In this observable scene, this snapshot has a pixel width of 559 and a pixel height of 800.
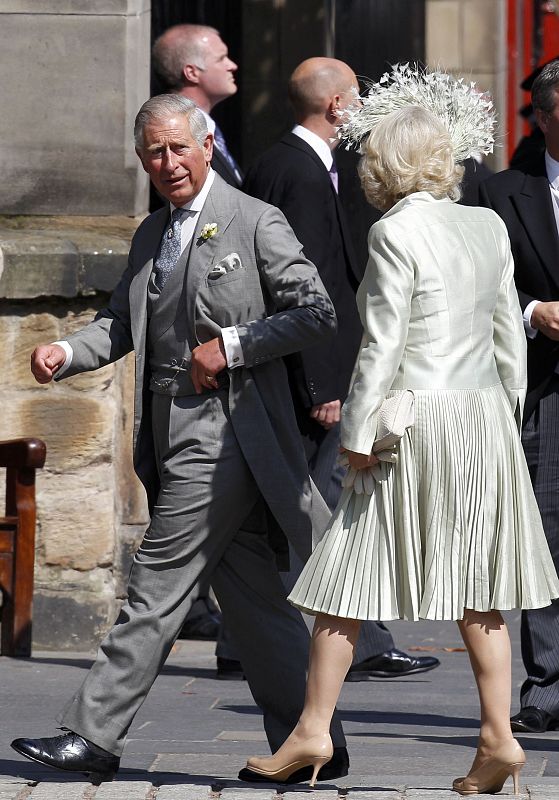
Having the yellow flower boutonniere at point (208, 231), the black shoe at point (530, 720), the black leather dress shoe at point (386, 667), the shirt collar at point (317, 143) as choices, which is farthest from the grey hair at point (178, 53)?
the black shoe at point (530, 720)

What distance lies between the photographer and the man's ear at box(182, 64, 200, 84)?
7.69 m

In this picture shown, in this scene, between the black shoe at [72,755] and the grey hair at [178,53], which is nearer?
the black shoe at [72,755]

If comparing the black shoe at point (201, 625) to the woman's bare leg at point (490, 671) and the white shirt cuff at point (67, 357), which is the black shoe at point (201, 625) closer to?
the white shirt cuff at point (67, 357)

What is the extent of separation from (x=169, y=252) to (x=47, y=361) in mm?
454

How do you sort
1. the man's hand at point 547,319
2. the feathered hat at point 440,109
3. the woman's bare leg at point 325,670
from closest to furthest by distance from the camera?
the woman's bare leg at point 325,670 < the feathered hat at point 440,109 < the man's hand at point 547,319

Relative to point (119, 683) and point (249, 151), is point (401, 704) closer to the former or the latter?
point (119, 683)

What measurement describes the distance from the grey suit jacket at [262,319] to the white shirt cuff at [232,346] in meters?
0.02

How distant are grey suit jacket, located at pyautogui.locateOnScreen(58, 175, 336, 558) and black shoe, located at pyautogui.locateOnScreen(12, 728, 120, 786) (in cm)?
77

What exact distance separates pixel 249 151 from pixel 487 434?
519 cm

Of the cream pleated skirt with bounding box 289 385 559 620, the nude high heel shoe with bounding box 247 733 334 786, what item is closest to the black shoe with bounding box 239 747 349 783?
the nude high heel shoe with bounding box 247 733 334 786

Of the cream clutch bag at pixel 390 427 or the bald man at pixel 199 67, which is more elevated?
the bald man at pixel 199 67

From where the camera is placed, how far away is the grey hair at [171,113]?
16.4ft

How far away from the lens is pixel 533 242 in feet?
19.5

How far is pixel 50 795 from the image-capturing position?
459 centimetres
